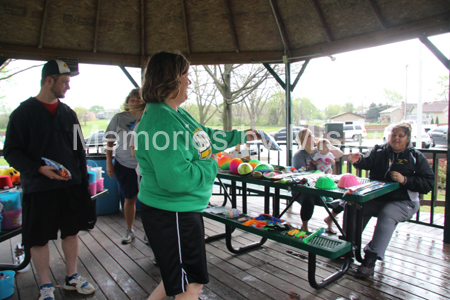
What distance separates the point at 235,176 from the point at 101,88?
313 inches

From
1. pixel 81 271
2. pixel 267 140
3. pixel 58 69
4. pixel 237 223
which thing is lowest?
pixel 81 271

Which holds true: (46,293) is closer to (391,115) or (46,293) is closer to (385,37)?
(385,37)

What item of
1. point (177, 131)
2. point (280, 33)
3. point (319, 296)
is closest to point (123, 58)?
point (280, 33)

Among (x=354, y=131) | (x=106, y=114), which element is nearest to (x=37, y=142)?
(x=106, y=114)

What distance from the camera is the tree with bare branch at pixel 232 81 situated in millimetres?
11523

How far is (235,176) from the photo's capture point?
120 inches

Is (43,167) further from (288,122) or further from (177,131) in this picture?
(288,122)

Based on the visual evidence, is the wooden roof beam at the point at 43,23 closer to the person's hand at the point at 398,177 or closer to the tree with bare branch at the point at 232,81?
the person's hand at the point at 398,177

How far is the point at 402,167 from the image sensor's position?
296 cm

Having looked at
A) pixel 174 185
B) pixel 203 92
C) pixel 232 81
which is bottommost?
pixel 174 185

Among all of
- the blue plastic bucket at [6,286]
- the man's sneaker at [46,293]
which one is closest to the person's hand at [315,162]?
the man's sneaker at [46,293]

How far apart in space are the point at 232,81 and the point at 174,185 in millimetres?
12122

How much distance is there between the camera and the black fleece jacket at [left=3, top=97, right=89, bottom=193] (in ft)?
6.84

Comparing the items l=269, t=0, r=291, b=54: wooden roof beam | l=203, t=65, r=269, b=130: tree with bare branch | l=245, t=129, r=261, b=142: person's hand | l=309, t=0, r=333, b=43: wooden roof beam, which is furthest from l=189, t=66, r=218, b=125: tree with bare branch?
l=245, t=129, r=261, b=142: person's hand
